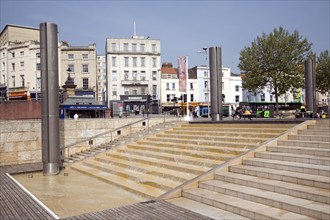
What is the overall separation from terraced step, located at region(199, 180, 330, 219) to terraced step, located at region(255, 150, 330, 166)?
6.35ft

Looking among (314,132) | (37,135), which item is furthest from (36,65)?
(314,132)

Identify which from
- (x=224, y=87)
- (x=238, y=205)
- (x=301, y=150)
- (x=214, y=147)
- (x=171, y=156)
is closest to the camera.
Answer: (x=238, y=205)

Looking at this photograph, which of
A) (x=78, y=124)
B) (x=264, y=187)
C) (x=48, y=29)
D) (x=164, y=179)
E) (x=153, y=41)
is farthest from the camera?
(x=153, y=41)

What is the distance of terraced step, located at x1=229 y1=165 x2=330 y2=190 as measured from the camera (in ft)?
27.5

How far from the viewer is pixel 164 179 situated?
11719 millimetres

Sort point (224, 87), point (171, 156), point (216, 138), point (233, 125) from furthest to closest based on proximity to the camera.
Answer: point (224, 87) < point (233, 125) < point (216, 138) < point (171, 156)

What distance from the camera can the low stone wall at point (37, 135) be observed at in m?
19.1

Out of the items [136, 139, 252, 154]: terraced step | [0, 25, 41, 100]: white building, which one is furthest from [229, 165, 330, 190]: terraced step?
[0, 25, 41, 100]: white building

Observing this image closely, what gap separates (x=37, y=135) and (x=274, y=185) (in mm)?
15520

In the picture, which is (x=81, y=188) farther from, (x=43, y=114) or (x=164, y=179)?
(x=43, y=114)

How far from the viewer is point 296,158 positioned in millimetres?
10258

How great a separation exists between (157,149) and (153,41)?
159 feet

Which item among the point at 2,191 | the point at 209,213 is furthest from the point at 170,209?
the point at 2,191

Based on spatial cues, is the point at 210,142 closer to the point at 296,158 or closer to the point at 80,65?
the point at 296,158
